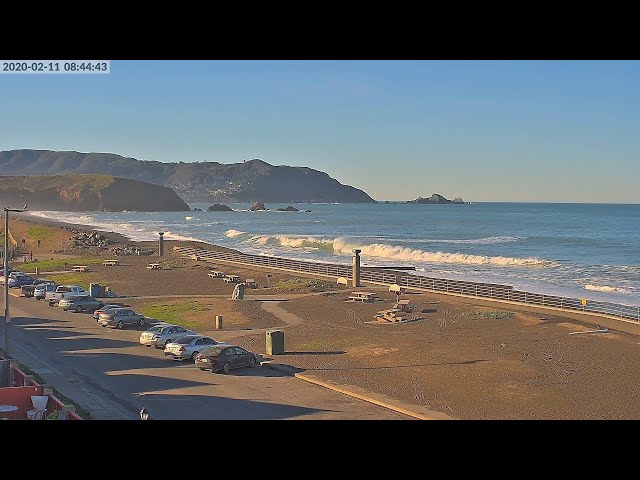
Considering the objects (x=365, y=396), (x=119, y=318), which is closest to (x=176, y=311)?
(x=119, y=318)

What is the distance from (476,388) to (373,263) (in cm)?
4622

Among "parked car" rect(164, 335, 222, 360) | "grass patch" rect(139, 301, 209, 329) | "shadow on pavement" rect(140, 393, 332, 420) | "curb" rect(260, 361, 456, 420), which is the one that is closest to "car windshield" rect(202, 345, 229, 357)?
"parked car" rect(164, 335, 222, 360)

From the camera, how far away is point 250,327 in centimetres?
3086

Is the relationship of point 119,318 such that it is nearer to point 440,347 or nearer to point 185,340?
point 185,340

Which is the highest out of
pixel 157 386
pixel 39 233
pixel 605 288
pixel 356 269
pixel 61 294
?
pixel 39 233

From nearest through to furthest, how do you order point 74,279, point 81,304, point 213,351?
point 213,351
point 81,304
point 74,279

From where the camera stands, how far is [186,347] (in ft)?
78.8

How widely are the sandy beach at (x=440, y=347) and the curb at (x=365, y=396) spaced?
0.49 m

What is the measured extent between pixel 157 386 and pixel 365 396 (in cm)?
599

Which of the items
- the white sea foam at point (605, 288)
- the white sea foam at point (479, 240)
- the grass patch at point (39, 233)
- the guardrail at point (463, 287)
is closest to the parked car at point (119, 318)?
the guardrail at point (463, 287)

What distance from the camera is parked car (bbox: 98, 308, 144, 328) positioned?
30.7 m

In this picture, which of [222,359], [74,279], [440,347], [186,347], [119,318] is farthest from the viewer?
[74,279]
